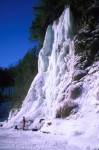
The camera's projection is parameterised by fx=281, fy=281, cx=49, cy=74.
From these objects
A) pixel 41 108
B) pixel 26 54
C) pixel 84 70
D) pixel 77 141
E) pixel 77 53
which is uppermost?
pixel 26 54

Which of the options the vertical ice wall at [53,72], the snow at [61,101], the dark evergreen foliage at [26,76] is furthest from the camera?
the dark evergreen foliage at [26,76]

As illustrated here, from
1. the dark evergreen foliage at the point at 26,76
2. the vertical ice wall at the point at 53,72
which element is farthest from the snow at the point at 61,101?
the dark evergreen foliage at the point at 26,76

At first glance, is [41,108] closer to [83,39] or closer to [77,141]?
[83,39]

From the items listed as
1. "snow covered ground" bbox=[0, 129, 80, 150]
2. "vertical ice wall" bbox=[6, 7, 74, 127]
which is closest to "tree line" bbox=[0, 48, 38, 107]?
"vertical ice wall" bbox=[6, 7, 74, 127]

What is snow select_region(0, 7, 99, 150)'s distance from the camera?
13.4 metres

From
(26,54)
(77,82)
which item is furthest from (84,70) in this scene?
(26,54)

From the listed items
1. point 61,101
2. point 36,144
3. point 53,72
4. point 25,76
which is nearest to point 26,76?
point 25,76

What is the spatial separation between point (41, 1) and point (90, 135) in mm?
21760

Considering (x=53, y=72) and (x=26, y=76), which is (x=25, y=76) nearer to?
(x=26, y=76)

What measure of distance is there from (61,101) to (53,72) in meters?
5.95

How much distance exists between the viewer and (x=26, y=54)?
4725 cm

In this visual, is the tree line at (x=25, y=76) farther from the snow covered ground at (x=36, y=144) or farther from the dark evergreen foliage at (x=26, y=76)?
the snow covered ground at (x=36, y=144)

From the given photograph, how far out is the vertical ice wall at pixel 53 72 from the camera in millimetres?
24125

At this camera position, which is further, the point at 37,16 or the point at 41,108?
the point at 37,16
